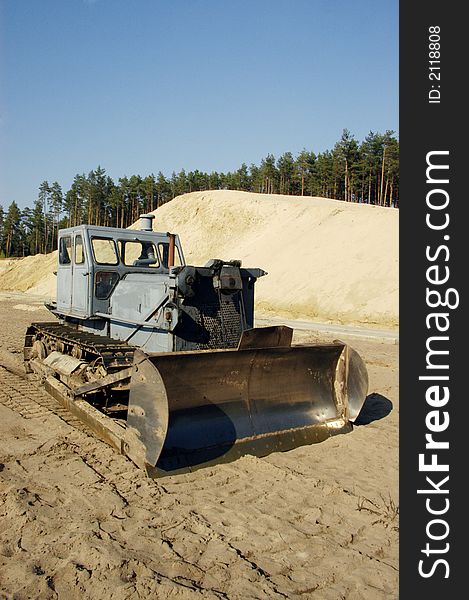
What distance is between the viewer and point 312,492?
16.0ft

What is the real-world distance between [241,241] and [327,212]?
7.25 meters

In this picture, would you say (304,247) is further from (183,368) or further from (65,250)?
(183,368)

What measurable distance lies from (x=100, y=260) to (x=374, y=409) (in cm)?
484

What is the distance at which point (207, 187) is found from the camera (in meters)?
70.9

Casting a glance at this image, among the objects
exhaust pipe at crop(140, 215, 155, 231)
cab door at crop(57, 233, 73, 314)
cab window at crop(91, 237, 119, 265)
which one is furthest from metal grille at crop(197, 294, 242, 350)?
cab door at crop(57, 233, 73, 314)

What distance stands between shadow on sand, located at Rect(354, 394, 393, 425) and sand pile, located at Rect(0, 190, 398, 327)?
12.9 meters

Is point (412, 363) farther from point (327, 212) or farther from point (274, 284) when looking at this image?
point (327, 212)

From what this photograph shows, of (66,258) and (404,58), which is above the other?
(404,58)

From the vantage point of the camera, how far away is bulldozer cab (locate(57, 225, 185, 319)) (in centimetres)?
807

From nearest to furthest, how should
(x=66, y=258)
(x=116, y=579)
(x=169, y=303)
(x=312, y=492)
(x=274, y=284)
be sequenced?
(x=116, y=579), (x=312, y=492), (x=169, y=303), (x=66, y=258), (x=274, y=284)

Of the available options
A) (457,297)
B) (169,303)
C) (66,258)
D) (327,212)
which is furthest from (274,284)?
(457,297)

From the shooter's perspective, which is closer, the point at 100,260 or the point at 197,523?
the point at 197,523

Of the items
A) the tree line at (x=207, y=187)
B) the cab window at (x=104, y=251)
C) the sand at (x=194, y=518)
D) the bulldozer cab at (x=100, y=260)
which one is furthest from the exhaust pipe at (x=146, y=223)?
the tree line at (x=207, y=187)

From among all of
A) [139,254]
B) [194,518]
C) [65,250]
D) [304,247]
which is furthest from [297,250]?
[194,518]
